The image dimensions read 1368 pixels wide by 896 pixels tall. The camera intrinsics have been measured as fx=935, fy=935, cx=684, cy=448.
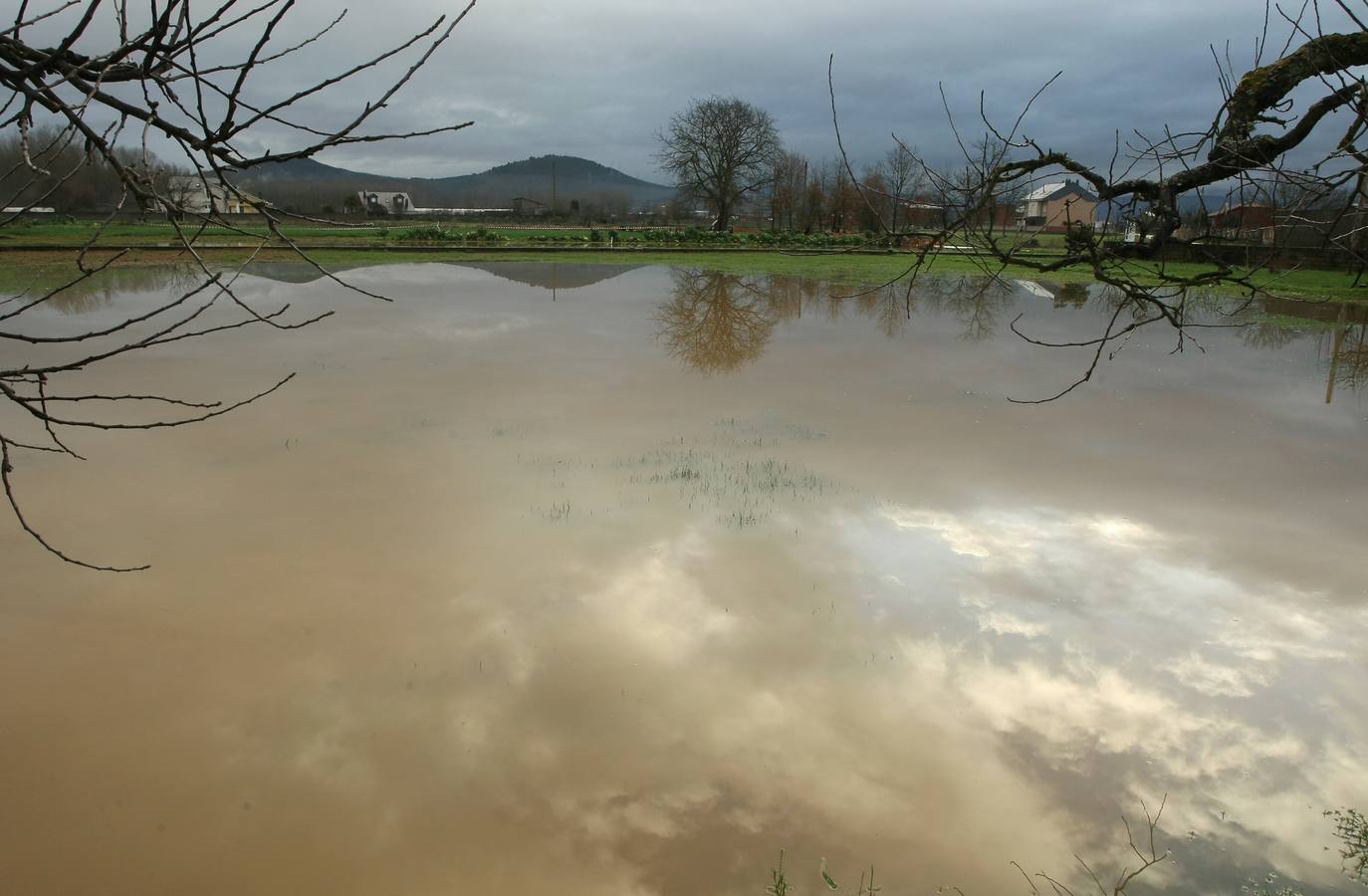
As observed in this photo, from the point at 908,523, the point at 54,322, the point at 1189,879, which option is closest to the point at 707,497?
the point at 908,523

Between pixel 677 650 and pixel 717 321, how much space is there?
14316mm

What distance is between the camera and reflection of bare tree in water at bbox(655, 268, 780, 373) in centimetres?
1541

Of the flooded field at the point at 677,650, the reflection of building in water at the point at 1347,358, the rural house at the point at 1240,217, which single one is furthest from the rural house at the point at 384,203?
the rural house at the point at 1240,217

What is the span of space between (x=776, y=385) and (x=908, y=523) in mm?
5659

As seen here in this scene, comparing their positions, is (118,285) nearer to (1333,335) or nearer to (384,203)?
(1333,335)

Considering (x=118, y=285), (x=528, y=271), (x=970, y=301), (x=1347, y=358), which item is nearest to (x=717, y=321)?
(x=970, y=301)

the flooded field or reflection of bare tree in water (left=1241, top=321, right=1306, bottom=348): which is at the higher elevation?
reflection of bare tree in water (left=1241, top=321, right=1306, bottom=348)

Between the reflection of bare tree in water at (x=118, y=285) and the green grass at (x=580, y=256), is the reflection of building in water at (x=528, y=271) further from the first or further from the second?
the reflection of bare tree in water at (x=118, y=285)

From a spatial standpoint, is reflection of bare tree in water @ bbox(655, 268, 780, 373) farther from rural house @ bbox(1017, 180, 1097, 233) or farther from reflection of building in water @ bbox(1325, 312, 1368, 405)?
reflection of building in water @ bbox(1325, 312, 1368, 405)

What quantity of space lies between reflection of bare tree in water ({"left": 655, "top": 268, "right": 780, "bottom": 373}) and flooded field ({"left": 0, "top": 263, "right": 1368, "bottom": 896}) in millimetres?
4149

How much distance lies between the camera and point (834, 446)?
387 inches

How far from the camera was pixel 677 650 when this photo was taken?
5656 millimetres

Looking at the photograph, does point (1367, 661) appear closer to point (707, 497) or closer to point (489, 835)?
point (707, 497)

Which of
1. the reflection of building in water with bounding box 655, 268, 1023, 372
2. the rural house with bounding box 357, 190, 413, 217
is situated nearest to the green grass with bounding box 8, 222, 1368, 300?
the reflection of building in water with bounding box 655, 268, 1023, 372
